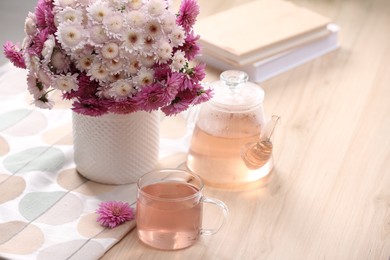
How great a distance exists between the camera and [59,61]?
138 centimetres

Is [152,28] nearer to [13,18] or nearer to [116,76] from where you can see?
[116,76]

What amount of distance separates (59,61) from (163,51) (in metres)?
0.15

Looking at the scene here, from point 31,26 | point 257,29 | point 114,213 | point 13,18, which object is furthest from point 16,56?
point 13,18

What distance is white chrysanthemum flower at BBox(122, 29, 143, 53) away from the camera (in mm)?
1369

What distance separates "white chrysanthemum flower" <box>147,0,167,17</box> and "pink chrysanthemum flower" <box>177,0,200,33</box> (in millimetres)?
52

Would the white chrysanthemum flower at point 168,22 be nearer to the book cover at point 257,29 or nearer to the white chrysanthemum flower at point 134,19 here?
the white chrysanthemum flower at point 134,19

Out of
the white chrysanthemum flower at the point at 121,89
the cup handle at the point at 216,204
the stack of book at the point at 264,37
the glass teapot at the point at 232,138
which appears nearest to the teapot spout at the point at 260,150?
the glass teapot at the point at 232,138

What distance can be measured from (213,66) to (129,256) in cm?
65

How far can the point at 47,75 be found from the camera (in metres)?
1.38

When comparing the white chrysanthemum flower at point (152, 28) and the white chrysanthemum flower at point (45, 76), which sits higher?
the white chrysanthemum flower at point (152, 28)

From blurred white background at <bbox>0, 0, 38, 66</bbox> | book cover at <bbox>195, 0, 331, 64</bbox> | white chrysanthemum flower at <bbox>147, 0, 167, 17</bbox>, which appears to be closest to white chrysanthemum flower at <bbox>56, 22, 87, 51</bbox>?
white chrysanthemum flower at <bbox>147, 0, 167, 17</bbox>

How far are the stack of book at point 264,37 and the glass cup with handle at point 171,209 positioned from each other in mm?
518

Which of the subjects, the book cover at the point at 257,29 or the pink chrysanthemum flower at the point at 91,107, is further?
the book cover at the point at 257,29

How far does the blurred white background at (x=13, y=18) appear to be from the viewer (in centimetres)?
261
